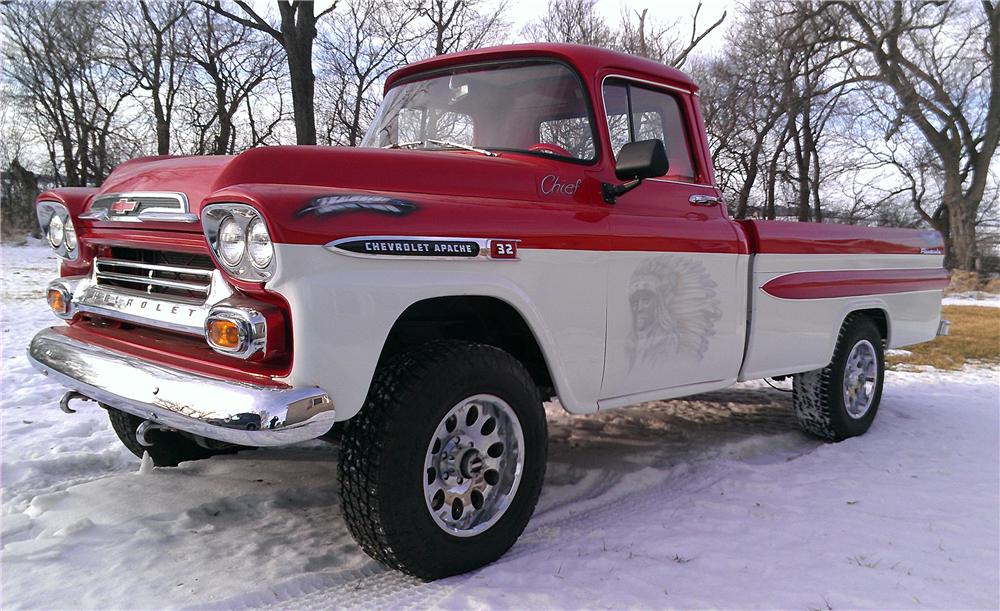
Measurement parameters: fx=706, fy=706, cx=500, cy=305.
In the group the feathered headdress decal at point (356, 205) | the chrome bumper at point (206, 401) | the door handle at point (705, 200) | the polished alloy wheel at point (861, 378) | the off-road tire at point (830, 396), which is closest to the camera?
the chrome bumper at point (206, 401)

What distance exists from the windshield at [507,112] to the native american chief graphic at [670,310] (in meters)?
0.65

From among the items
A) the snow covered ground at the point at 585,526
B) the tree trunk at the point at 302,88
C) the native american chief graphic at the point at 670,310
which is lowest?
the snow covered ground at the point at 585,526

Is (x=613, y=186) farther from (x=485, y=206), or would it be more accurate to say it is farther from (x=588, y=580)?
(x=588, y=580)

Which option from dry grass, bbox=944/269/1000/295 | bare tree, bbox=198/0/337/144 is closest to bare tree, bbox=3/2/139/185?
bare tree, bbox=198/0/337/144

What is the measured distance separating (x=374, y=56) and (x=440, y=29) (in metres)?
3.66

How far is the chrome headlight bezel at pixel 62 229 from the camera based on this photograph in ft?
10.5

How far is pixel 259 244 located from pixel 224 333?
312mm

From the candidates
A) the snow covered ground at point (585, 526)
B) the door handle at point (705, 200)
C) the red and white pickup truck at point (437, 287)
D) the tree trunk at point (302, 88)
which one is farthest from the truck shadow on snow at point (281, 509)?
the tree trunk at point (302, 88)

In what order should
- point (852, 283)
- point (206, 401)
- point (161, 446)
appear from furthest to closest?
point (852, 283)
point (161, 446)
point (206, 401)

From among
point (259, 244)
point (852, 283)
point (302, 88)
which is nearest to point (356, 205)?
point (259, 244)

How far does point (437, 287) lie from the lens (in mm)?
2492

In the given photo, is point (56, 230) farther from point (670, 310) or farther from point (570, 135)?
point (670, 310)

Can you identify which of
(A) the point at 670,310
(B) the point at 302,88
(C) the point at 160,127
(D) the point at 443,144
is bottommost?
(A) the point at 670,310

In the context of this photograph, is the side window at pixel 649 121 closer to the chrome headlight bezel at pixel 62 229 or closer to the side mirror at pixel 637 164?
the side mirror at pixel 637 164
